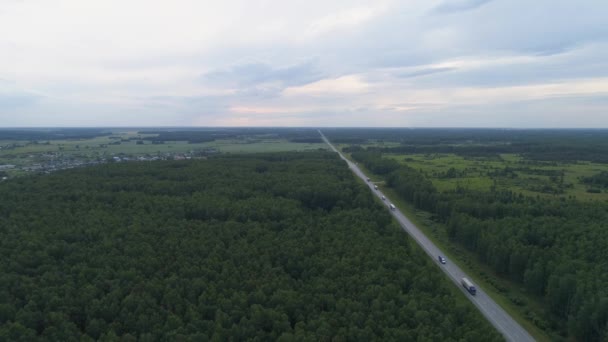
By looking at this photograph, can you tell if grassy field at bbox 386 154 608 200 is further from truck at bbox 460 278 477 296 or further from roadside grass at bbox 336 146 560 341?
truck at bbox 460 278 477 296

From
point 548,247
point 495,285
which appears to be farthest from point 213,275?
point 548,247

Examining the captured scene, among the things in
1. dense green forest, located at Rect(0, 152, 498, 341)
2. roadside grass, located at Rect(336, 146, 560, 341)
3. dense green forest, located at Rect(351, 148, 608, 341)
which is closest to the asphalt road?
roadside grass, located at Rect(336, 146, 560, 341)

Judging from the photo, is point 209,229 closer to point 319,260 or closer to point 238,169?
point 319,260

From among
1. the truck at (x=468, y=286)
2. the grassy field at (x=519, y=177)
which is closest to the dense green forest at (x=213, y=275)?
the truck at (x=468, y=286)

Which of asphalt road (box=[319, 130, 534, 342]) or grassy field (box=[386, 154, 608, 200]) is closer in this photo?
asphalt road (box=[319, 130, 534, 342])

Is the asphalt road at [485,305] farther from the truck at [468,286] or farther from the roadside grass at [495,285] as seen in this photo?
the roadside grass at [495,285]

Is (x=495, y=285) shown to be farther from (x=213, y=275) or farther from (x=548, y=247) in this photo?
(x=213, y=275)
